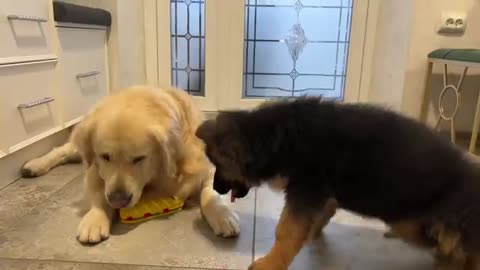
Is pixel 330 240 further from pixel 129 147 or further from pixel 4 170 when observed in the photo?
pixel 4 170

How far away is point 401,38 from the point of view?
2824mm

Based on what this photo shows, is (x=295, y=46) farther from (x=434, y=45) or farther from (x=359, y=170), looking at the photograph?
(x=359, y=170)

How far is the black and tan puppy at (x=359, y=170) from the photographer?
3.53ft

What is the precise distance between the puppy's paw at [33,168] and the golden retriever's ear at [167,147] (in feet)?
2.64

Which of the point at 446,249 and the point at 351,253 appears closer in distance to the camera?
the point at 446,249

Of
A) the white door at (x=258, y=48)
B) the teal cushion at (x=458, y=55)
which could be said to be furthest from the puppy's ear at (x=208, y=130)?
the white door at (x=258, y=48)

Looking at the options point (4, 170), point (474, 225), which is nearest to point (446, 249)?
point (474, 225)

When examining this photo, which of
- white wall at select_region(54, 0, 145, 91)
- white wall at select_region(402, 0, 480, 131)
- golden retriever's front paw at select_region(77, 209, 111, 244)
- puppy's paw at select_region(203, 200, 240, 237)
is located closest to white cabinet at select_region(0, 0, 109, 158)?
white wall at select_region(54, 0, 145, 91)

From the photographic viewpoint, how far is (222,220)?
4.73ft

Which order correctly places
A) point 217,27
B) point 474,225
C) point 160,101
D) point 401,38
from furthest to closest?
1. point 217,27
2. point 401,38
3. point 160,101
4. point 474,225

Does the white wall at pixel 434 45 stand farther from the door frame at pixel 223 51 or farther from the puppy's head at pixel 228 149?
the puppy's head at pixel 228 149

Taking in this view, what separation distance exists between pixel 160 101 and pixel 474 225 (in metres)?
1.03

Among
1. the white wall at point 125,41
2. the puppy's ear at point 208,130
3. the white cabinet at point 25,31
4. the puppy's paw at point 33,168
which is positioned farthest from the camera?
the white wall at point 125,41

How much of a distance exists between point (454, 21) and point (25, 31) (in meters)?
2.41
